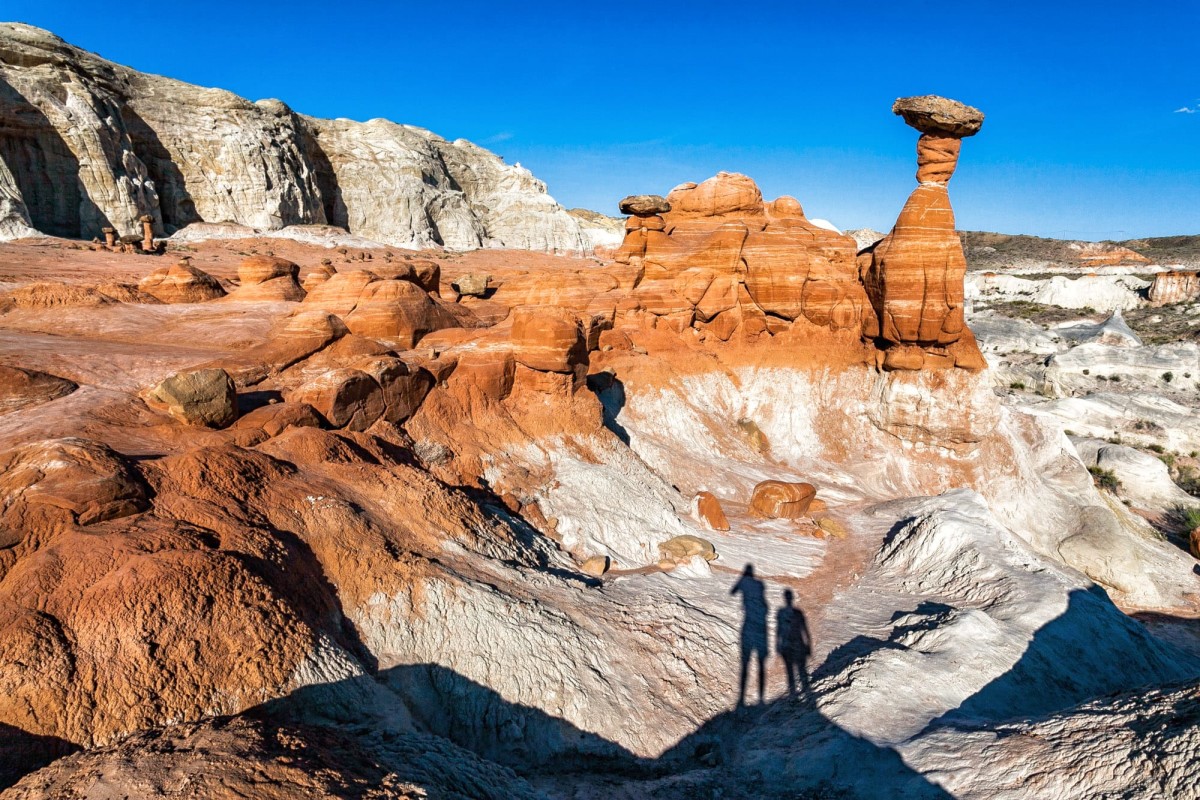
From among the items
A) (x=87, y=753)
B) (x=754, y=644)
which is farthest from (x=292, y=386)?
(x=754, y=644)

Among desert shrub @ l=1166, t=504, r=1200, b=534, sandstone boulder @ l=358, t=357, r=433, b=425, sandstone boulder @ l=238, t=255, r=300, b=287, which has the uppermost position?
sandstone boulder @ l=238, t=255, r=300, b=287

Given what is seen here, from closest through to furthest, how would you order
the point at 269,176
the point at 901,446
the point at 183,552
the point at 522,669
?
1. the point at 183,552
2. the point at 522,669
3. the point at 901,446
4. the point at 269,176

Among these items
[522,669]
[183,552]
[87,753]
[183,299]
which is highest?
[183,299]

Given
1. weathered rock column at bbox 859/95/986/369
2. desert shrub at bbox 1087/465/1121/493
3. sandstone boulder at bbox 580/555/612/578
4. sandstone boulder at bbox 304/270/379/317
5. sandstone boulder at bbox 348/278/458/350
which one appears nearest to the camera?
sandstone boulder at bbox 580/555/612/578

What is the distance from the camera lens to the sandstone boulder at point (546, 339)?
15883 mm

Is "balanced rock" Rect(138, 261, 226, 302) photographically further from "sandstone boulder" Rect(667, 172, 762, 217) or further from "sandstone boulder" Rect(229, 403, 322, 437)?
"sandstone boulder" Rect(667, 172, 762, 217)

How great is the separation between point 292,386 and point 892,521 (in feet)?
55.9

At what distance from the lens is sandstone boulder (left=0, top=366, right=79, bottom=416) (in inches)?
376

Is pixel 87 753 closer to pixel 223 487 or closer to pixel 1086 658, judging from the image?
pixel 223 487

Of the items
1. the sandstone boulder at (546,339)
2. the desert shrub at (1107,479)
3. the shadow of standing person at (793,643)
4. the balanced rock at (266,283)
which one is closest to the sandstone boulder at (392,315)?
the balanced rock at (266,283)

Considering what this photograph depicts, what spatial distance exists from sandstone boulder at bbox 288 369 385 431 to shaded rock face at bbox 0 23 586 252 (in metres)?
28.8

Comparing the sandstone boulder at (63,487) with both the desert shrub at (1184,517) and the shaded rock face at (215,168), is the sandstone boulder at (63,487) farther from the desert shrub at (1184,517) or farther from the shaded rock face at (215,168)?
the desert shrub at (1184,517)

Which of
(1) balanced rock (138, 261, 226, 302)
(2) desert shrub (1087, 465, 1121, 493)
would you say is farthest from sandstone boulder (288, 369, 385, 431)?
(2) desert shrub (1087, 465, 1121, 493)

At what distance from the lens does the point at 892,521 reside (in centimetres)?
1755
